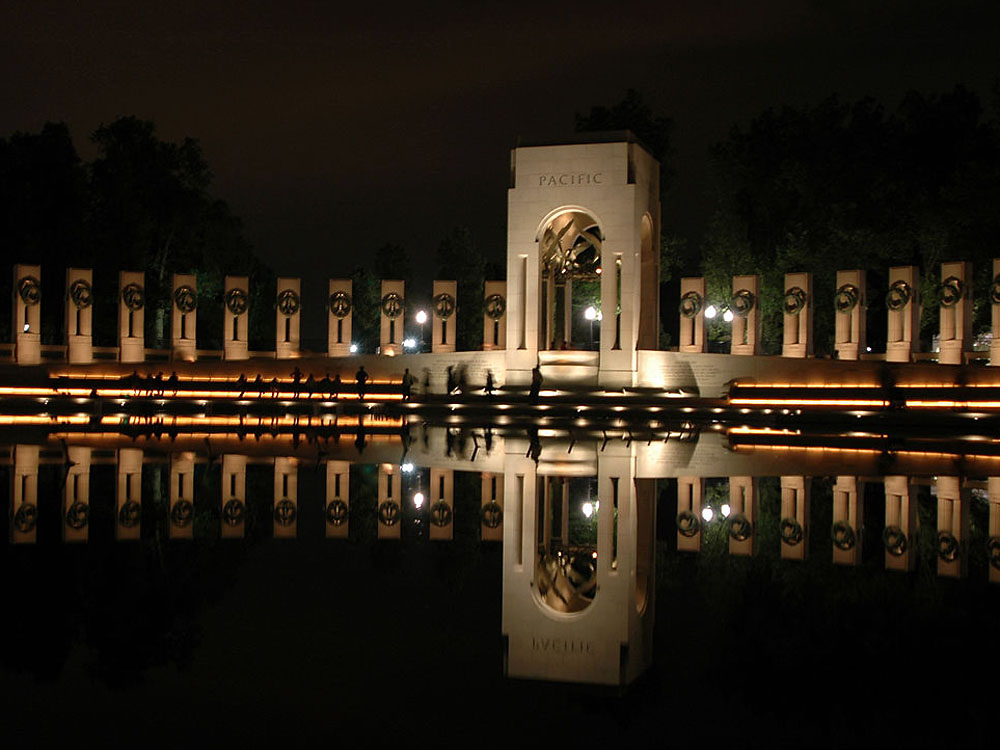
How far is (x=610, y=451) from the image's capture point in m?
20.8

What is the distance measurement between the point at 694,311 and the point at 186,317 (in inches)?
725

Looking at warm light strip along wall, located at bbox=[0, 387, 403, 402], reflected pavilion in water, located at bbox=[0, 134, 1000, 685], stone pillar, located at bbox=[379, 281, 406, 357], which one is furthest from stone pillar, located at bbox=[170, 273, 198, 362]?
stone pillar, located at bbox=[379, 281, 406, 357]

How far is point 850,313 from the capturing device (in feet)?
128

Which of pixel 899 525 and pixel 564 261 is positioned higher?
pixel 564 261

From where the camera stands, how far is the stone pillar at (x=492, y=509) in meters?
11.5

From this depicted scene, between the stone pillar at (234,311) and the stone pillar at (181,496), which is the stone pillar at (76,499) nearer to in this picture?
the stone pillar at (181,496)

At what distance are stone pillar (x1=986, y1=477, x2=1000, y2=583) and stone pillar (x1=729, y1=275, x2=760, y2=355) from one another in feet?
79.3

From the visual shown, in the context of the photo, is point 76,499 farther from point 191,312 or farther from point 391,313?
point 191,312

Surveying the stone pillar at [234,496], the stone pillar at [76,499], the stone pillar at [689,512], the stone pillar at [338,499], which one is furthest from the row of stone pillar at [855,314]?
the stone pillar at [76,499]

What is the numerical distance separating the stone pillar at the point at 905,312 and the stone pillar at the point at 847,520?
22922 mm

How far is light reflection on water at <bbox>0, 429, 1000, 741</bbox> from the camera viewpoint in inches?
237

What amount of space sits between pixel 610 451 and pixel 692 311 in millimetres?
19797

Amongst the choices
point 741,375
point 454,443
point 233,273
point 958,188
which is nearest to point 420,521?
point 454,443

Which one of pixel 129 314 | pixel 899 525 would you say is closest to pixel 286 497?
pixel 899 525
